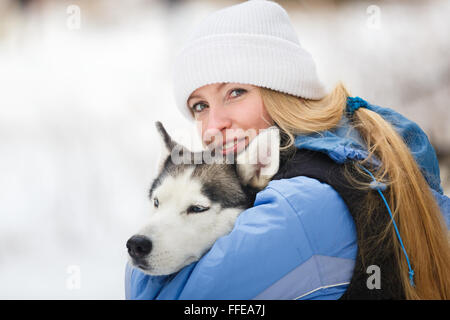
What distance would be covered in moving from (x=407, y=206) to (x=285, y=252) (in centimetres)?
36

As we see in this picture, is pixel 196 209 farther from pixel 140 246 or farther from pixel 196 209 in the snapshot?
pixel 140 246

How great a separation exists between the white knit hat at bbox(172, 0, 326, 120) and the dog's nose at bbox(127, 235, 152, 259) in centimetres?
60

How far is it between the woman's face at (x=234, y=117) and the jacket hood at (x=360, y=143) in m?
0.19

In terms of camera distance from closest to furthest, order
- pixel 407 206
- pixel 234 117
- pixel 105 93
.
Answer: pixel 407 206 → pixel 234 117 → pixel 105 93

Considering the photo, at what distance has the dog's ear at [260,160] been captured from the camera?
98 centimetres

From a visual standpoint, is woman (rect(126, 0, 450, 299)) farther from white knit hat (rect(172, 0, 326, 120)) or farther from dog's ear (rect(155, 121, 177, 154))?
dog's ear (rect(155, 121, 177, 154))

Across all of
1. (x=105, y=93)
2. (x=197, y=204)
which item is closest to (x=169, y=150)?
(x=197, y=204)

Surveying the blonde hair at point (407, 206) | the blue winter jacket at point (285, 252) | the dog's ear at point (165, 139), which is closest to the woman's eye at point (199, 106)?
the dog's ear at point (165, 139)

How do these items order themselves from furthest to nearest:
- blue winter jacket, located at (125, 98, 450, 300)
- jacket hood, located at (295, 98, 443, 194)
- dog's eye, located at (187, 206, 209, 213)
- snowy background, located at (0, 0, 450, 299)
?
1. snowy background, located at (0, 0, 450, 299)
2. dog's eye, located at (187, 206, 209, 213)
3. jacket hood, located at (295, 98, 443, 194)
4. blue winter jacket, located at (125, 98, 450, 300)

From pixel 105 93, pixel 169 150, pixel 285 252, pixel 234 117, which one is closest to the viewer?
pixel 285 252

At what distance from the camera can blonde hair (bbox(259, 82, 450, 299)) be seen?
857 millimetres

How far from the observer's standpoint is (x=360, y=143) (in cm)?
100

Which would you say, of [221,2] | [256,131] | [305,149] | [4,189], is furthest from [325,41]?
[4,189]

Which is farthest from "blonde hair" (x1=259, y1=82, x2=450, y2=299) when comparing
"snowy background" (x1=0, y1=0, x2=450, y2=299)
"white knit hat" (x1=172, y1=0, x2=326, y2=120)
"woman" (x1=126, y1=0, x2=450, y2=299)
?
"snowy background" (x1=0, y1=0, x2=450, y2=299)
